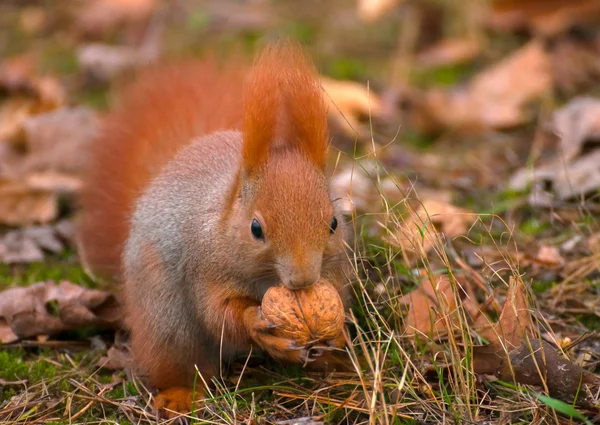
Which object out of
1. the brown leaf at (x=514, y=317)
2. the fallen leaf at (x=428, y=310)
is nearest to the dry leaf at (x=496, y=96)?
the fallen leaf at (x=428, y=310)

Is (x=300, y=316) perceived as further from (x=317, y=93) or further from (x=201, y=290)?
(x=317, y=93)

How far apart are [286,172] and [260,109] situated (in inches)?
6.6

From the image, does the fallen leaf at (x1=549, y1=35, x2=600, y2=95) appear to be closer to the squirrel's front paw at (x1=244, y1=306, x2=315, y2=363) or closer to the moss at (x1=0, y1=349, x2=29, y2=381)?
the squirrel's front paw at (x1=244, y1=306, x2=315, y2=363)

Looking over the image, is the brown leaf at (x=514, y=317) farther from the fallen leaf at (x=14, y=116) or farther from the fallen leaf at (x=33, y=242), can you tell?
the fallen leaf at (x=14, y=116)

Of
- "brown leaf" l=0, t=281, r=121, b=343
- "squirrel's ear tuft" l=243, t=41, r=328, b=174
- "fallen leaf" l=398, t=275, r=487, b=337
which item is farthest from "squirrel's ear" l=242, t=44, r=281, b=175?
"brown leaf" l=0, t=281, r=121, b=343

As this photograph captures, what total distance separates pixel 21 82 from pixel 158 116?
1.91m

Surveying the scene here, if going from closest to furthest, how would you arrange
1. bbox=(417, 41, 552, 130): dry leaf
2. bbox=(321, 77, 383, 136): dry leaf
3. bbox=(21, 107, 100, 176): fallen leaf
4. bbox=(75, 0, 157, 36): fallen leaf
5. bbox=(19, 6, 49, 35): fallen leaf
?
bbox=(21, 107, 100, 176): fallen leaf
bbox=(321, 77, 383, 136): dry leaf
bbox=(417, 41, 552, 130): dry leaf
bbox=(75, 0, 157, 36): fallen leaf
bbox=(19, 6, 49, 35): fallen leaf

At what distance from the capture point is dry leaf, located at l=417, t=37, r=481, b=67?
196 inches

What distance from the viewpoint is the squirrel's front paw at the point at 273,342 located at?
2016 millimetres

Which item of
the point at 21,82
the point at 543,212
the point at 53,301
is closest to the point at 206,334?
the point at 53,301

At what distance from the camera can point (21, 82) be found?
447 cm

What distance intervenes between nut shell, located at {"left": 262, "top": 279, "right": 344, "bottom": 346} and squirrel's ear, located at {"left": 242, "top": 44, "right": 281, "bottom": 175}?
0.33 m

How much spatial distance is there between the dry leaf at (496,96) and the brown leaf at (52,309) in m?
2.15

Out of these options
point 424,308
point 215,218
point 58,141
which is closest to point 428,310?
point 424,308
